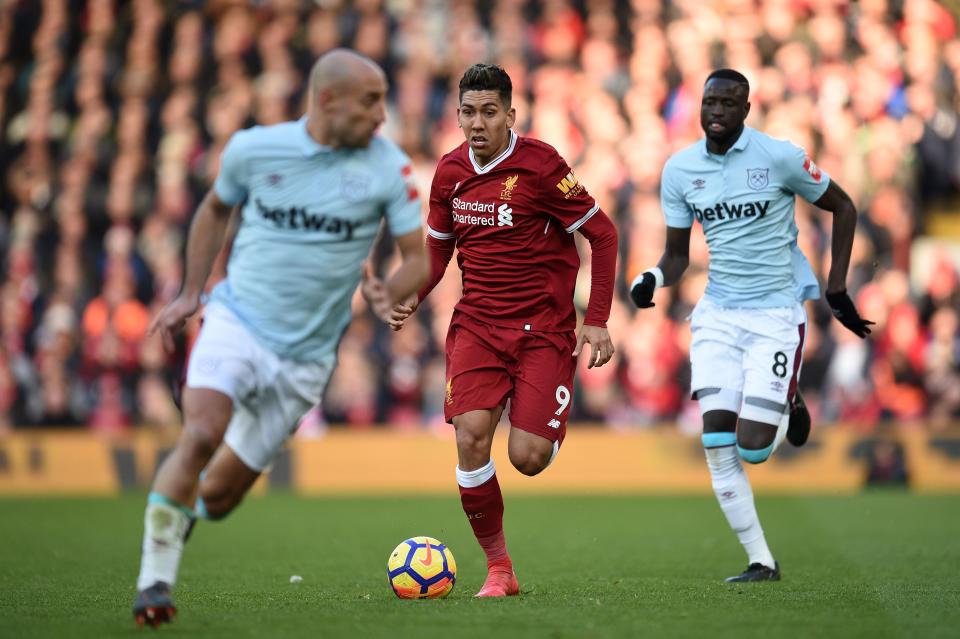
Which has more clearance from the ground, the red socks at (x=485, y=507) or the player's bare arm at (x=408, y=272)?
the player's bare arm at (x=408, y=272)

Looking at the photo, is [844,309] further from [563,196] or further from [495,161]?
[495,161]

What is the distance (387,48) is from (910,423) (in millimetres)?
9568

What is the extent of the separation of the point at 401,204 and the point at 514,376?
1.86 meters

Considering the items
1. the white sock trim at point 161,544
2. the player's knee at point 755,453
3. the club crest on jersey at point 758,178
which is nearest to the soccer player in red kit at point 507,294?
the club crest on jersey at point 758,178

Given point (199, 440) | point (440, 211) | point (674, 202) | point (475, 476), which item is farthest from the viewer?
point (674, 202)

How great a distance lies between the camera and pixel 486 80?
25.4 ft

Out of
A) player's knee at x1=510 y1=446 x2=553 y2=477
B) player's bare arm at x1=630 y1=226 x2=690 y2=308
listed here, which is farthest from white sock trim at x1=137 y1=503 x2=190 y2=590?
player's bare arm at x1=630 y1=226 x2=690 y2=308

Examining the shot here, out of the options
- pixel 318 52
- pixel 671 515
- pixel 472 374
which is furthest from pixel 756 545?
pixel 318 52

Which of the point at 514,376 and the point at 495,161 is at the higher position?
the point at 495,161

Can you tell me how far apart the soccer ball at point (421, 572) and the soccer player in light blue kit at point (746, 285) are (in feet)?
6.33

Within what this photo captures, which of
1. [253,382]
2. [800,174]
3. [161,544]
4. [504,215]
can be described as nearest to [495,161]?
[504,215]

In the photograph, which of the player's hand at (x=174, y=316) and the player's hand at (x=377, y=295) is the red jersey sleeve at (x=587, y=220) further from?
the player's hand at (x=174, y=316)

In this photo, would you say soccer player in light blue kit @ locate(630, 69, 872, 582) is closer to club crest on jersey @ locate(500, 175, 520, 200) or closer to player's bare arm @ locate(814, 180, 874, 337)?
player's bare arm @ locate(814, 180, 874, 337)

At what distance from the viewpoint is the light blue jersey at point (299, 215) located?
6.48 meters
